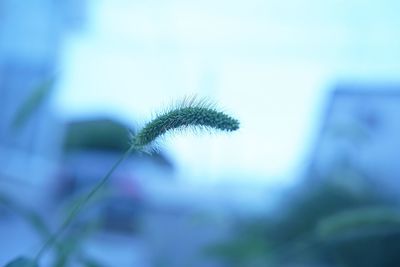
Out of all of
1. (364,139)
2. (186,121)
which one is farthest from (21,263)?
(364,139)

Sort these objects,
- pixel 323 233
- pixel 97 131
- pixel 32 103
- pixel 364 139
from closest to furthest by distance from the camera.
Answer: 1. pixel 32 103
2. pixel 323 233
3. pixel 97 131
4. pixel 364 139

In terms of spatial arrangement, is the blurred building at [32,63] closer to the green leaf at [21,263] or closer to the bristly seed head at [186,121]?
the green leaf at [21,263]

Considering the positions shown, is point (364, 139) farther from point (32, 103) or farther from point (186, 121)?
point (186, 121)

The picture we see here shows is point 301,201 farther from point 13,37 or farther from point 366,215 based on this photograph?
point 13,37

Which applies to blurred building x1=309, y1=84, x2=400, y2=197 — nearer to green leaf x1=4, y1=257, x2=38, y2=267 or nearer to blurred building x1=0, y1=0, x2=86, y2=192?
green leaf x1=4, y1=257, x2=38, y2=267

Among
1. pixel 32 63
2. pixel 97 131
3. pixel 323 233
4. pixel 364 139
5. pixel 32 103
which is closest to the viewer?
pixel 32 103

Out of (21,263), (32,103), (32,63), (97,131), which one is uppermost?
(32,63)

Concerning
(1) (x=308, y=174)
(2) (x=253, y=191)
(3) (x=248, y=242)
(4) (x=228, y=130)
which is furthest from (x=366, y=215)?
(2) (x=253, y=191)
